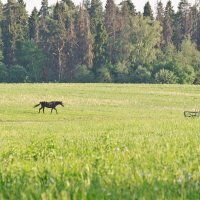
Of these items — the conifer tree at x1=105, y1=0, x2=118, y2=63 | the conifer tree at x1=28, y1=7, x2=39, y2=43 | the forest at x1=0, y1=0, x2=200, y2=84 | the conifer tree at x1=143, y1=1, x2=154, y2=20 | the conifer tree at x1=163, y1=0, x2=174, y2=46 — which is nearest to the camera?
the forest at x1=0, y1=0, x2=200, y2=84

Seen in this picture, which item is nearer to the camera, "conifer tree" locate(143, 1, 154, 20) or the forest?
the forest

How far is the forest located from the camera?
128 metres

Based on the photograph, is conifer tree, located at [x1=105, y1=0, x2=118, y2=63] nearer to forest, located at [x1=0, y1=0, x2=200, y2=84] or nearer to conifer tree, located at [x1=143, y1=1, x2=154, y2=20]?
forest, located at [x1=0, y1=0, x2=200, y2=84]

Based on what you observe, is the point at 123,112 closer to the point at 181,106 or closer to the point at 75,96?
the point at 181,106

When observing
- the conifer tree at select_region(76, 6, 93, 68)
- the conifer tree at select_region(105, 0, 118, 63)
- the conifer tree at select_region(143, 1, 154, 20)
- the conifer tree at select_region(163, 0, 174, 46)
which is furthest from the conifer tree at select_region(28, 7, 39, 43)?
the conifer tree at select_region(163, 0, 174, 46)

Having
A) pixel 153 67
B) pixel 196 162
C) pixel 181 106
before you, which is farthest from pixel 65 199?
pixel 153 67

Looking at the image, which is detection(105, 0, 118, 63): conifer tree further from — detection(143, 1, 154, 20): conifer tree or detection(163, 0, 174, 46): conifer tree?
detection(163, 0, 174, 46): conifer tree

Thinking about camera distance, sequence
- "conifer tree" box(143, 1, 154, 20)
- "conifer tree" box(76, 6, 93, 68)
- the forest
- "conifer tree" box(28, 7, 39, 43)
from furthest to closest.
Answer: "conifer tree" box(143, 1, 154, 20), "conifer tree" box(28, 7, 39, 43), "conifer tree" box(76, 6, 93, 68), the forest

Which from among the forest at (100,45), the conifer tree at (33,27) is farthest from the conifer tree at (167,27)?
the conifer tree at (33,27)

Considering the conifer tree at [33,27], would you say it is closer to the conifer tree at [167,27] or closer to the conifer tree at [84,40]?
the conifer tree at [84,40]

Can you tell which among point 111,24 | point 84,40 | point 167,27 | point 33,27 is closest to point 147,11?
point 167,27

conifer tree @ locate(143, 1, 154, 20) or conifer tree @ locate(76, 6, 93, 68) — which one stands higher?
conifer tree @ locate(143, 1, 154, 20)

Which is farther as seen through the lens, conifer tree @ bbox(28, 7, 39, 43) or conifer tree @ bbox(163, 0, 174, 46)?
conifer tree @ bbox(163, 0, 174, 46)

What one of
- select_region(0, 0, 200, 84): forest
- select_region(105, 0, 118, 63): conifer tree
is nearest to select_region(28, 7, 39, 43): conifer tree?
select_region(0, 0, 200, 84): forest
